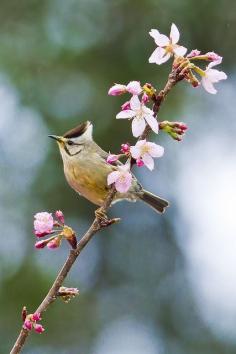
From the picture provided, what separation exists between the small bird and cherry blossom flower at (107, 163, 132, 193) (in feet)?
4.39

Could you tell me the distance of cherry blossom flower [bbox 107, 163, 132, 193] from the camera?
69.2 inches

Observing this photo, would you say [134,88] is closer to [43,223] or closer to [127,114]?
[127,114]

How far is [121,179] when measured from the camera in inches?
69.8

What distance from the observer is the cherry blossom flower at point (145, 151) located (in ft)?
5.60

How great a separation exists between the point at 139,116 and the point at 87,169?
1611mm

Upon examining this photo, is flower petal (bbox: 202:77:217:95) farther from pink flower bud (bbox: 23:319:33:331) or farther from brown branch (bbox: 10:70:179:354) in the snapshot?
pink flower bud (bbox: 23:319:33:331)

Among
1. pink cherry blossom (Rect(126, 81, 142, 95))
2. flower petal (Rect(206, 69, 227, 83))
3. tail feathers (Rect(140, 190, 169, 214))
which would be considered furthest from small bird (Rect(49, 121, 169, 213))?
pink cherry blossom (Rect(126, 81, 142, 95))

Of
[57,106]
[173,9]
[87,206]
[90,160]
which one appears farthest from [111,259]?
Result: [90,160]

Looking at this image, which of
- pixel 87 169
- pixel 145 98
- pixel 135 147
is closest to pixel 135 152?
pixel 135 147

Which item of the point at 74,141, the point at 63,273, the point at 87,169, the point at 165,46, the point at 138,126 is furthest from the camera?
the point at 74,141

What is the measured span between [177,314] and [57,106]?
88.2 inches

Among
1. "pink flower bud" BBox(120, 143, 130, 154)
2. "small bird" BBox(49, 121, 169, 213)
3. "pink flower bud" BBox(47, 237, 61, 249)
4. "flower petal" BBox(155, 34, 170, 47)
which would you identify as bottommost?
"small bird" BBox(49, 121, 169, 213)

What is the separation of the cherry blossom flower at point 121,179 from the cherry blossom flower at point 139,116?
0.08 metres

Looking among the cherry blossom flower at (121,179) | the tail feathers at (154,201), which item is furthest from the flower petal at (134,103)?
the tail feathers at (154,201)
